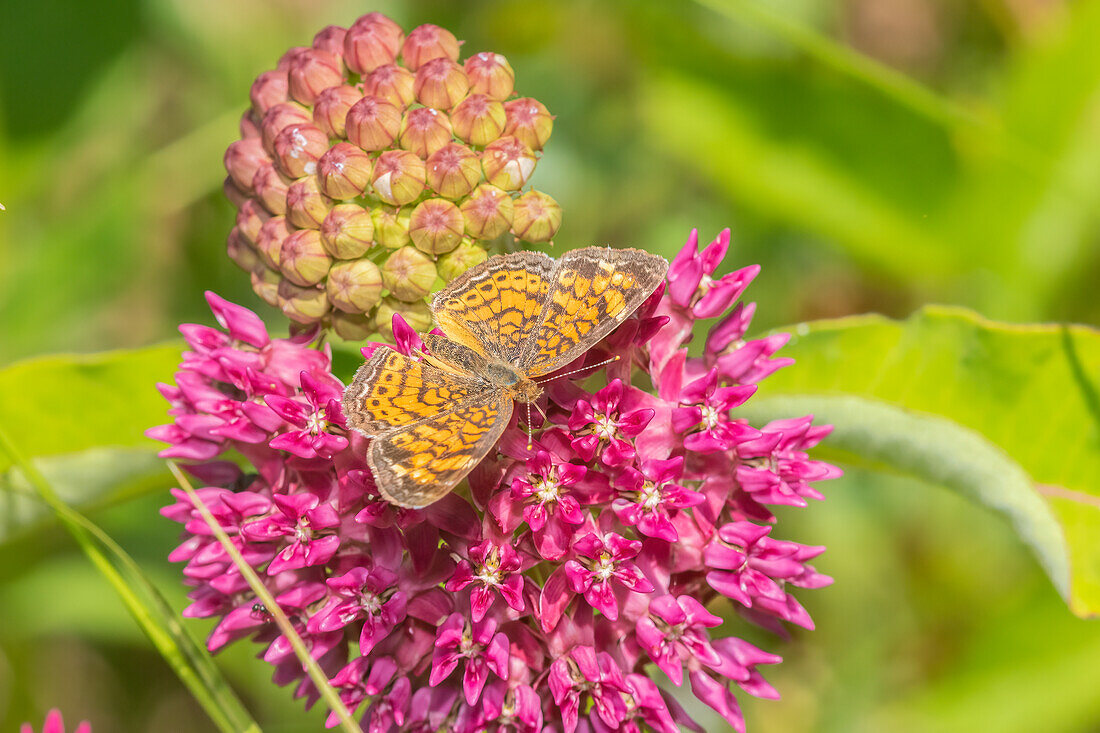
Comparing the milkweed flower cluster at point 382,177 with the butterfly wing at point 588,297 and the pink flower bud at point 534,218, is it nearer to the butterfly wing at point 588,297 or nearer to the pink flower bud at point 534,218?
the pink flower bud at point 534,218

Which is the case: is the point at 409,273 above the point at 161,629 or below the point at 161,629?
above

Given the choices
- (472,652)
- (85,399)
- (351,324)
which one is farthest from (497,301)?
(85,399)

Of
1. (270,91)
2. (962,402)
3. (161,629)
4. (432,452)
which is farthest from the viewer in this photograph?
(962,402)

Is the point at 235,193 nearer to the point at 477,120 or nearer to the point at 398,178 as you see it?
the point at 398,178

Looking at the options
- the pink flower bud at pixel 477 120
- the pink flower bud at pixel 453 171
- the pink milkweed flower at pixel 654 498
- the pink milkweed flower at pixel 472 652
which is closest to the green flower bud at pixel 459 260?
the pink flower bud at pixel 453 171

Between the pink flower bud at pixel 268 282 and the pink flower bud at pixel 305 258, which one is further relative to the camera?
the pink flower bud at pixel 268 282

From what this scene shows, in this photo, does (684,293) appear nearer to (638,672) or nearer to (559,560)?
(559,560)
